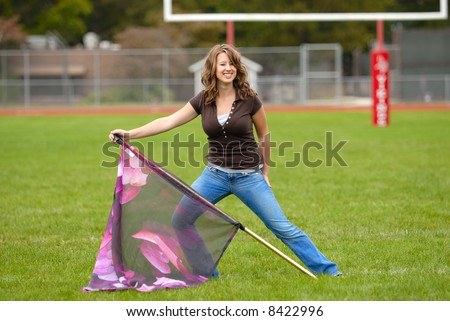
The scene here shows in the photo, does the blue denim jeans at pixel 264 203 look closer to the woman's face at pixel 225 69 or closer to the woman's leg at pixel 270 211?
the woman's leg at pixel 270 211

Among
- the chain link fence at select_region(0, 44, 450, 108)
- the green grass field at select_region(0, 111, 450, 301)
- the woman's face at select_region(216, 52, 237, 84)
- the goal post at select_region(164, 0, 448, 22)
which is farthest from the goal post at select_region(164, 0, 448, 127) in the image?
the woman's face at select_region(216, 52, 237, 84)

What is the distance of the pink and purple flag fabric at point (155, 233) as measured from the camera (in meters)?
5.90

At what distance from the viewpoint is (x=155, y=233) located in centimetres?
599

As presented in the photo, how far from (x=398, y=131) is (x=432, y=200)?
11239mm

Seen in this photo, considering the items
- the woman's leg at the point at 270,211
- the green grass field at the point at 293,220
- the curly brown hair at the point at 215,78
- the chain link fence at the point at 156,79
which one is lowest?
the green grass field at the point at 293,220

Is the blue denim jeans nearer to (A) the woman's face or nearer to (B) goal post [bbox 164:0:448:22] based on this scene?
(A) the woman's face

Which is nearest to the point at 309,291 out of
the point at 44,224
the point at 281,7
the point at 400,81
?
the point at 44,224

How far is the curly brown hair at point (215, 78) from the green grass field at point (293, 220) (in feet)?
4.37

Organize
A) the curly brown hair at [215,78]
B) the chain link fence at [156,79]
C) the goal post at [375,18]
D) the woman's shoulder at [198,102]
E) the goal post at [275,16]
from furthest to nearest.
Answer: the chain link fence at [156,79], the goal post at [375,18], the goal post at [275,16], the woman's shoulder at [198,102], the curly brown hair at [215,78]

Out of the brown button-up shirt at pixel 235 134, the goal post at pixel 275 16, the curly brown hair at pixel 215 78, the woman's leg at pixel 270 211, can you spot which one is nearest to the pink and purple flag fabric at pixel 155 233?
the woman's leg at pixel 270 211

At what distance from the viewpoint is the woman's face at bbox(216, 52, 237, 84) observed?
5.89 metres

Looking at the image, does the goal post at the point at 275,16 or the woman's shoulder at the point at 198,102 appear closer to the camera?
the woman's shoulder at the point at 198,102

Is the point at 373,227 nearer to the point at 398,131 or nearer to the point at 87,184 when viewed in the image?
the point at 87,184

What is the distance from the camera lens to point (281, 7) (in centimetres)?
3641
